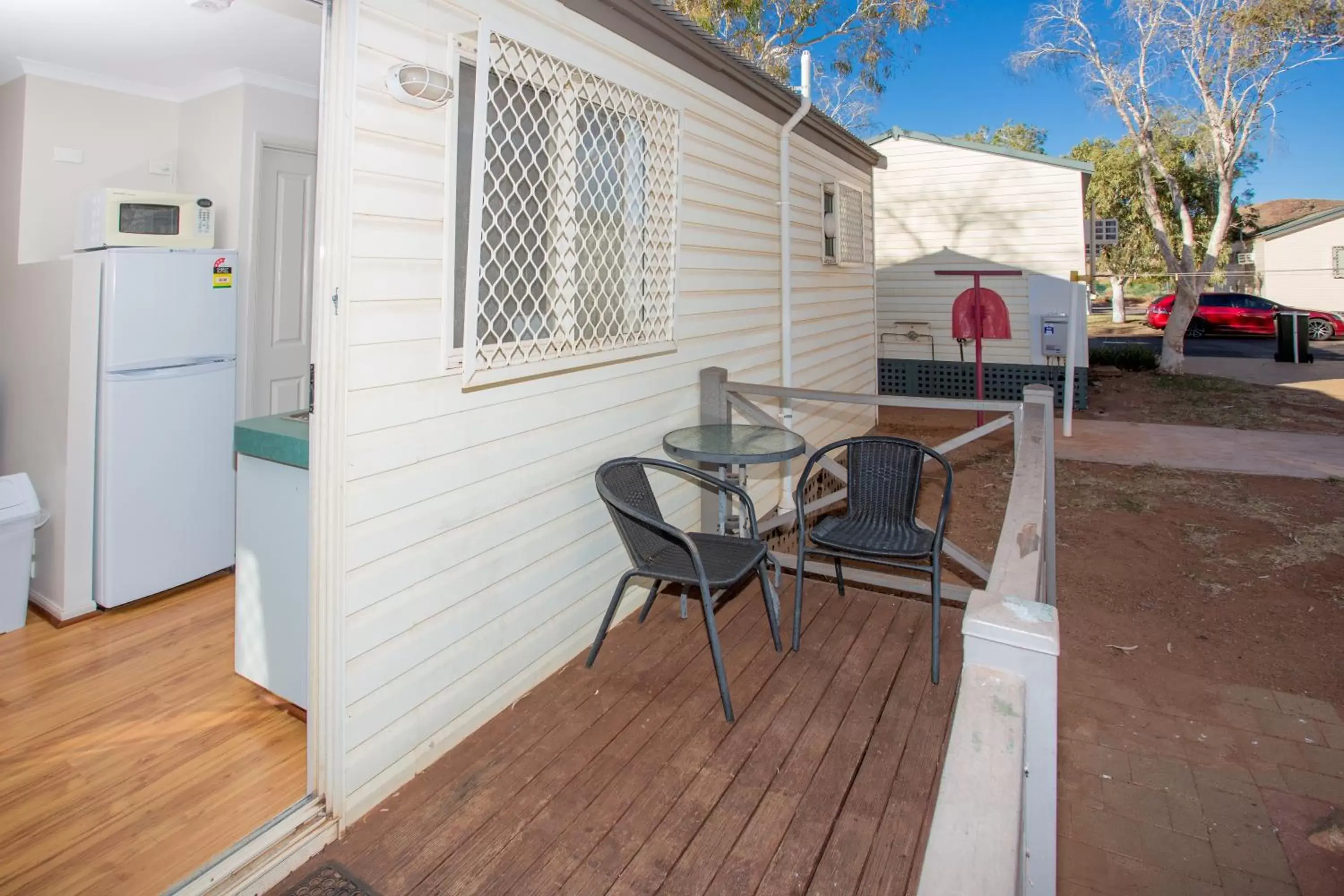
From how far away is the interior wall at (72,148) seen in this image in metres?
3.64

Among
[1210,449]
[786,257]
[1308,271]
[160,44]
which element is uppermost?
[1308,271]

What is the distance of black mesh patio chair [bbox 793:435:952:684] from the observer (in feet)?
9.39

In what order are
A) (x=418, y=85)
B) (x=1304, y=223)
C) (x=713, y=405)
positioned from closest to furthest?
1. (x=418, y=85)
2. (x=713, y=405)
3. (x=1304, y=223)

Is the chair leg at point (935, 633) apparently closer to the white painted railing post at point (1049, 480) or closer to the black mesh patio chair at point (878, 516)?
the black mesh patio chair at point (878, 516)

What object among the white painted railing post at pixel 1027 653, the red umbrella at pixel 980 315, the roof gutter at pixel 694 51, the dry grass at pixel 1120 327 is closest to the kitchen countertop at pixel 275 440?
the roof gutter at pixel 694 51

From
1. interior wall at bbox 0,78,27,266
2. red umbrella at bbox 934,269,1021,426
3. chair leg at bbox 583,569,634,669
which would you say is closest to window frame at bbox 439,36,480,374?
chair leg at bbox 583,569,634,669

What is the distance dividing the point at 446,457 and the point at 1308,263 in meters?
27.8

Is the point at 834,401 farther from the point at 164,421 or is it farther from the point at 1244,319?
the point at 1244,319

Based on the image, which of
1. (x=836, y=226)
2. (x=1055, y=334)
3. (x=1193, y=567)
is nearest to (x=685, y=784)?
(x=1193, y=567)

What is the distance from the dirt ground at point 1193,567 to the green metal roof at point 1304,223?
21.1 meters

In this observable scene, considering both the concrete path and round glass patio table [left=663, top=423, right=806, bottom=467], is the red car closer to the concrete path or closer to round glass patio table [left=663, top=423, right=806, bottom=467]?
the concrete path

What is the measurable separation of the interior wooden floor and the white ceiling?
2304 mm

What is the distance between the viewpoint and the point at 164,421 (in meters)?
3.41

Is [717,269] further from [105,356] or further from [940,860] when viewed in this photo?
[940,860]
